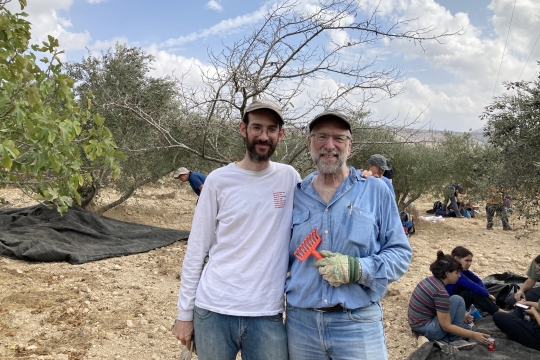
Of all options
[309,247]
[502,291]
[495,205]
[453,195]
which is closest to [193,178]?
[502,291]

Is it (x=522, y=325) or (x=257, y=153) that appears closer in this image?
(x=257, y=153)

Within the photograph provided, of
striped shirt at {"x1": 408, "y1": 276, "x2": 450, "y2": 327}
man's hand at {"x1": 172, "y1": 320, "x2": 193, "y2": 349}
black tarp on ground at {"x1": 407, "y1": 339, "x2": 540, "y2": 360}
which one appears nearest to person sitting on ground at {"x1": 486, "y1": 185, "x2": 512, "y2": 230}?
striped shirt at {"x1": 408, "y1": 276, "x2": 450, "y2": 327}

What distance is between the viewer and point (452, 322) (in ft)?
14.2

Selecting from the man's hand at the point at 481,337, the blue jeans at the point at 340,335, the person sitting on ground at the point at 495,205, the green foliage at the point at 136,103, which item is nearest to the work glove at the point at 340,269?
the blue jeans at the point at 340,335

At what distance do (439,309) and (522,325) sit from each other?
0.76 meters

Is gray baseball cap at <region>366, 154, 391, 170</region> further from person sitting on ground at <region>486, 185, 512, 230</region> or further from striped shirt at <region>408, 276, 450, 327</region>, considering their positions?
person sitting on ground at <region>486, 185, 512, 230</region>

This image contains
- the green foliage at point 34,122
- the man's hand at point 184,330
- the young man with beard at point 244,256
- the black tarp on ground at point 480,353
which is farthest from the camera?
the black tarp on ground at point 480,353

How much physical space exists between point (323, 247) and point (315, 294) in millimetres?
191

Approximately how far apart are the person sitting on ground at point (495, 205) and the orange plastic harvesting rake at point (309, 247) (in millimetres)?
4665

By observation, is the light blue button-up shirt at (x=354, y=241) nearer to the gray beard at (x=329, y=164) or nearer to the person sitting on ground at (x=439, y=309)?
the gray beard at (x=329, y=164)

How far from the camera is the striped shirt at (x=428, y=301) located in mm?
4094

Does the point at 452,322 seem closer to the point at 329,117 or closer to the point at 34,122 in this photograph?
the point at 329,117

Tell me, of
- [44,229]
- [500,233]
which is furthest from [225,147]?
[500,233]

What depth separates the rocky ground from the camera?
3.82 m
